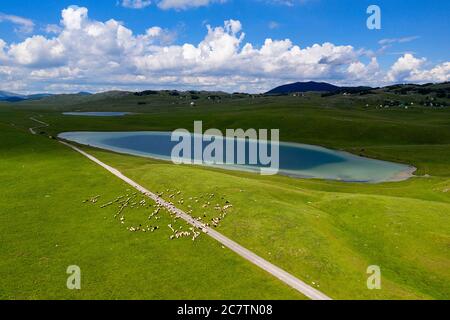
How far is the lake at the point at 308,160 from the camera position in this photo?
9500 centimetres

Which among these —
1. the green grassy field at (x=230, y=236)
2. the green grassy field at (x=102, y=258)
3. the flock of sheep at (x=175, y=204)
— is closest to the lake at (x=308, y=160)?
the green grassy field at (x=230, y=236)

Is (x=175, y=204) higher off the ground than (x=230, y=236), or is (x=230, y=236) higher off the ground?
(x=175, y=204)

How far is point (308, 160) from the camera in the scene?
117375 millimetres

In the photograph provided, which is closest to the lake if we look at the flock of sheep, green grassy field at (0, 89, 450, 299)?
green grassy field at (0, 89, 450, 299)

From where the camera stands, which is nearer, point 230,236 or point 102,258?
point 102,258

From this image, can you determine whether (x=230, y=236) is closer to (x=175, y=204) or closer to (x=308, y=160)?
(x=175, y=204)

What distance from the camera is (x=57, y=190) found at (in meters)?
58.4

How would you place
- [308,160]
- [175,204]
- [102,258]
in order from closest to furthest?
[102,258], [175,204], [308,160]

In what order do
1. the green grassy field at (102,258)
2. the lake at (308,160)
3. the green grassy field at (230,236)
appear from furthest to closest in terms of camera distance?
the lake at (308,160) → the green grassy field at (230,236) → the green grassy field at (102,258)

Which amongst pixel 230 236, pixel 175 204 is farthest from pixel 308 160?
pixel 230 236

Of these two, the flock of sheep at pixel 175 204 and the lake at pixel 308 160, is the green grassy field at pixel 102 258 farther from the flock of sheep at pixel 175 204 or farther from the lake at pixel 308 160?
the lake at pixel 308 160

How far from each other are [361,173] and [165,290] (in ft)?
258

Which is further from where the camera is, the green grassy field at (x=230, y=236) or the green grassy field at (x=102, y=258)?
the green grassy field at (x=230, y=236)
